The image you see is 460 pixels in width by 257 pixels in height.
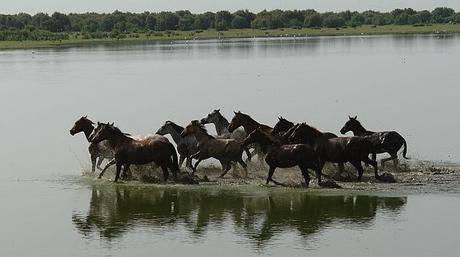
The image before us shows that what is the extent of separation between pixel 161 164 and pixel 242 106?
1687 cm

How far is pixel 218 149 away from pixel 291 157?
218cm

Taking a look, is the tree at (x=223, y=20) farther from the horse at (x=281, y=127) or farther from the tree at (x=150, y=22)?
the horse at (x=281, y=127)

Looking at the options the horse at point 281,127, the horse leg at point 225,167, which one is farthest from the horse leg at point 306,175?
the horse at point 281,127

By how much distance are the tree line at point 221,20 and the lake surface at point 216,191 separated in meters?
123

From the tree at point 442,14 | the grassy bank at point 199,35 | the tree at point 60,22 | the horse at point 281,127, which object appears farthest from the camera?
the tree at point 60,22

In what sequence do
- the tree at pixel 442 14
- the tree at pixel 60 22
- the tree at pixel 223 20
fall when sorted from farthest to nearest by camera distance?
the tree at pixel 223 20
the tree at pixel 60 22
the tree at pixel 442 14

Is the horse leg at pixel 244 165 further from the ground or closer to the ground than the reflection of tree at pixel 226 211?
further from the ground

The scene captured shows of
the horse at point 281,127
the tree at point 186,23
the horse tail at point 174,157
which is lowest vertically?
the tree at point 186,23

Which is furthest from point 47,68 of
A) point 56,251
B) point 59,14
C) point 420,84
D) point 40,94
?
point 59,14

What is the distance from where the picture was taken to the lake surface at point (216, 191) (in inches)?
633

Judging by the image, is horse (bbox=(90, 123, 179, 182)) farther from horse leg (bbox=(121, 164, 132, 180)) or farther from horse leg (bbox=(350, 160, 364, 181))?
horse leg (bbox=(350, 160, 364, 181))

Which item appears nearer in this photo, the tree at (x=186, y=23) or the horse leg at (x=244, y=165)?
the horse leg at (x=244, y=165)

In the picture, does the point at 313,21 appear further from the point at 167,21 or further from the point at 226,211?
the point at 226,211

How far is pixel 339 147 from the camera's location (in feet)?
66.3
